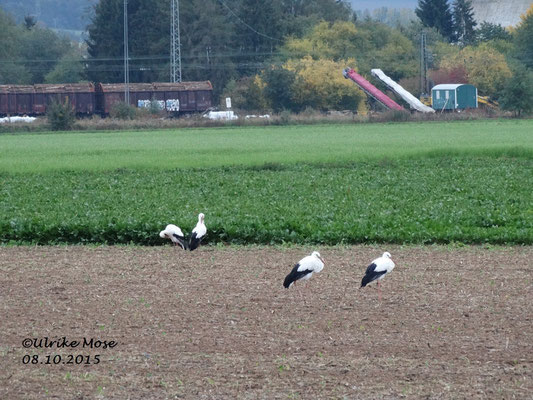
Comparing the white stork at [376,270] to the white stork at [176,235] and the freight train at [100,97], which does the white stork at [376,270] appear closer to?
the white stork at [176,235]

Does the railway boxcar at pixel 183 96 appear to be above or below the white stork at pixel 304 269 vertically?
above

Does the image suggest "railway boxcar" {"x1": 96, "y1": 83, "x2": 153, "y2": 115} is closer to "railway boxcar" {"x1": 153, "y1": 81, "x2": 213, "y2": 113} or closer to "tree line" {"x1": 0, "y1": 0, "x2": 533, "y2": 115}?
"railway boxcar" {"x1": 153, "y1": 81, "x2": 213, "y2": 113}

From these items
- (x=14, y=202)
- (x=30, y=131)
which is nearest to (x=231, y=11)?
(x=30, y=131)

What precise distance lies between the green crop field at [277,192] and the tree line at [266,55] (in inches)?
1891

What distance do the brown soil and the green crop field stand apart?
2.43m

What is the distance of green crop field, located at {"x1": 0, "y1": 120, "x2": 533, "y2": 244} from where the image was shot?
64.7 ft

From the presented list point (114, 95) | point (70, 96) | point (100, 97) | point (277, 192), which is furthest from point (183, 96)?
point (277, 192)

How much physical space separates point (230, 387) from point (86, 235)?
446 inches

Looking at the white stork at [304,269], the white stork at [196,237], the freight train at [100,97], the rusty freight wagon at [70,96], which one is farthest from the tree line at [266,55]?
the white stork at [304,269]

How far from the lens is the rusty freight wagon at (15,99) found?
295 feet

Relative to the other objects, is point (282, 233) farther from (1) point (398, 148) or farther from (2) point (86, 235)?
(1) point (398, 148)

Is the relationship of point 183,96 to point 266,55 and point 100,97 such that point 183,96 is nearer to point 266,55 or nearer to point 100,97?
point 100,97

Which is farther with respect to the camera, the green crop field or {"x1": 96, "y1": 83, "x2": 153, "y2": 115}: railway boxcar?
{"x1": 96, "y1": 83, "x2": 153, "y2": 115}: railway boxcar

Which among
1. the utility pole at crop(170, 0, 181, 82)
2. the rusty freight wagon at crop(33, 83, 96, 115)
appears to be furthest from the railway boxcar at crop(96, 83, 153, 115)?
the utility pole at crop(170, 0, 181, 82)
